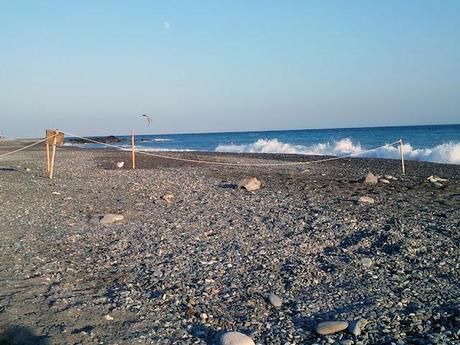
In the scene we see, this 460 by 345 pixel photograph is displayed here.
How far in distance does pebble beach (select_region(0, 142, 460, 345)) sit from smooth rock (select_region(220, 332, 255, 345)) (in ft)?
0.05

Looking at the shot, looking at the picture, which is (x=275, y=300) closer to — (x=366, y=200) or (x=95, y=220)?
(x=95, y=220)

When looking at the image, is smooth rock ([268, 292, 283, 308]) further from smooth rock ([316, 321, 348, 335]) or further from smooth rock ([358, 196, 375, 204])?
smooth rock ([358, 196, 375, 204])

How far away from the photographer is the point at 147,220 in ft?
30.5

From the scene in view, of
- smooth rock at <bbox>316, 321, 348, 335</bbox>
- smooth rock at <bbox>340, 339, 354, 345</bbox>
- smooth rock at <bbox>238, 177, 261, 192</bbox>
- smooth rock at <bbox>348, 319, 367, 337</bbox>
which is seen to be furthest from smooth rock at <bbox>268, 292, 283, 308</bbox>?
smooth rock at <bbox>238, 177, 261, 192</bbox>

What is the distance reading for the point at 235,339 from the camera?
13.2ft

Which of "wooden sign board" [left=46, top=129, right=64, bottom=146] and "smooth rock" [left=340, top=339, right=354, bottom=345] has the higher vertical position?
"wooden sign board" [left=46, top=129, right=64, bottom=146]

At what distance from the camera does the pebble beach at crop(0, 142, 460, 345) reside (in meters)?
4.40

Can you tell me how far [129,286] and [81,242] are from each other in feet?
8.11

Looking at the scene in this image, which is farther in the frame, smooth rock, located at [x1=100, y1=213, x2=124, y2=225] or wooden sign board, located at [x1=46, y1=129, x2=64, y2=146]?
wooden sign board, located at [x1=46, y1=129, x2=64, y2=146]

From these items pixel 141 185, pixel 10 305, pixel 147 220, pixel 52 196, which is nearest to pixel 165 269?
pixel 10 305

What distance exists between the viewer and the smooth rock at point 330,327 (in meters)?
4.30

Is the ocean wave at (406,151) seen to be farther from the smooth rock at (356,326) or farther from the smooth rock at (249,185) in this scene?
the smooth rock at (356,326)

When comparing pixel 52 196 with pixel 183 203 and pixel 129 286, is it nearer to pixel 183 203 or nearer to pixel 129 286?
pixel 183 203

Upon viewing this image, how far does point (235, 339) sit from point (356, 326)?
1213 mm
